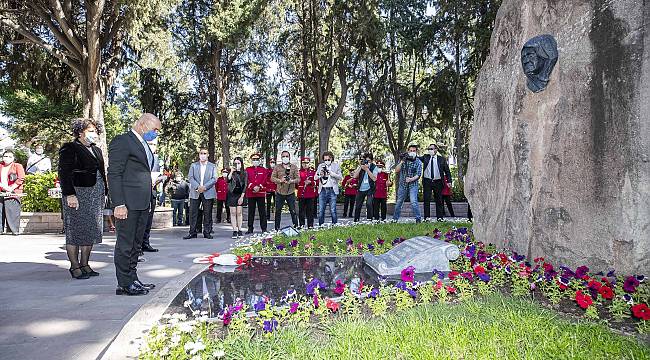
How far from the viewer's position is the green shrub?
12.0 m

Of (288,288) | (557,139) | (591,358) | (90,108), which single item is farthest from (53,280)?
(90,108)

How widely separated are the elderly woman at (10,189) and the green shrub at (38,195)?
0.99m

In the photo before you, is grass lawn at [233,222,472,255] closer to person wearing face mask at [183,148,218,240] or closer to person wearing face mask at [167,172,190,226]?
person wearing face mask at [183,148,218,240]

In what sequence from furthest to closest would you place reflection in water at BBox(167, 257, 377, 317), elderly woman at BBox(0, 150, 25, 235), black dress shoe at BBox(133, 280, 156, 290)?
elderly woman at BBox(0, 150, 25, 235) < black dress shoe at BBox(133, 280, 156, 290) < reflection in water at BBox(167, 257, 377, 317)

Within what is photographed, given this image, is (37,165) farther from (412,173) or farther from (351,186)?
(412,173)

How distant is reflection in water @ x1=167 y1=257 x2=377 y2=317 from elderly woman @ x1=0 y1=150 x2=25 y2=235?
7615mm

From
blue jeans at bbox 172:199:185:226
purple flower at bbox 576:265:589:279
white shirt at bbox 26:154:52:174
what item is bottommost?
purple flower at bbox 576:265:589:279

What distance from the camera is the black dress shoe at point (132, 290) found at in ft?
16.5

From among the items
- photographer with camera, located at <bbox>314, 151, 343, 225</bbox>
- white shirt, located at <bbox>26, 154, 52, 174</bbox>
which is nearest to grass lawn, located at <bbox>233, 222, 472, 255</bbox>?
photographer with camera, located at <bbox>314, 151, 343, 225</bbox>

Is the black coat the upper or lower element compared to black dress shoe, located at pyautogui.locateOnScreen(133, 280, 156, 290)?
upper

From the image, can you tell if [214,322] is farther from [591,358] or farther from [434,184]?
[434,184]

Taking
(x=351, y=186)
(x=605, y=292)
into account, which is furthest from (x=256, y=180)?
(x=605, y=292)

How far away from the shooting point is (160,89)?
19484 mm

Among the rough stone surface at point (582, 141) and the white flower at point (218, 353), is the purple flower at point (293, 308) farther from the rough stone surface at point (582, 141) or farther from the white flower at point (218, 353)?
the rough stone surface at point (582, 141)
